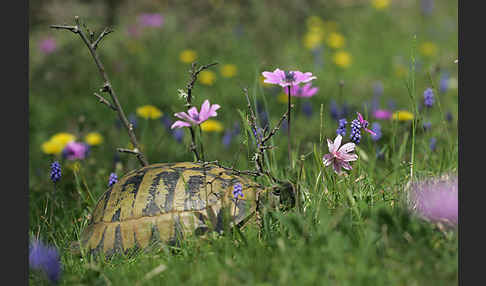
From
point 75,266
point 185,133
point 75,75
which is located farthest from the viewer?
point 75,75

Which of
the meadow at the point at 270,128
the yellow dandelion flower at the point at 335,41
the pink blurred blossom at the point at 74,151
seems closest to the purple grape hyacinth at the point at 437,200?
the meadow at the point at 270,128

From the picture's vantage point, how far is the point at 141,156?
9.67ft

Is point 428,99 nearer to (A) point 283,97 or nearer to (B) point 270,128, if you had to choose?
(B) point 270,128

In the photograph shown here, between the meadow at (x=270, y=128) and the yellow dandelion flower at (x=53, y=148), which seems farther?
the yellow dandelion flower at (x=53, y=148)

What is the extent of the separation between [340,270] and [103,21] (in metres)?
5.91

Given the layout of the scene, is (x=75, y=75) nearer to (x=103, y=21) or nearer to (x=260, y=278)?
(x=103, y=21)

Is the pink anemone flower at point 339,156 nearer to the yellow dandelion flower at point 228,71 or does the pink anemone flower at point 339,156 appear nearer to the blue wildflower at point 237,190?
the blue wildflower at point 237,190

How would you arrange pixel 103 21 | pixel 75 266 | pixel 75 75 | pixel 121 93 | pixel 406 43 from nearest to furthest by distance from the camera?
pixel 75 266 < pixel 121 93 < pixel 75 75 < pixel 103 21 < pixel 406 43

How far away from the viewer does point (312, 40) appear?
7.54 metres

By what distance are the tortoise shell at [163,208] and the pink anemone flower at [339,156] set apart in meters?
0.39

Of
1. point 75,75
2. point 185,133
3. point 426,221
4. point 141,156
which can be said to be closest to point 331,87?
point 185,133

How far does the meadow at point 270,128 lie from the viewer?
1925mm

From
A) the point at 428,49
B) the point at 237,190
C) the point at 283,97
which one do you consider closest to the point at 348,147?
the point at 237,190

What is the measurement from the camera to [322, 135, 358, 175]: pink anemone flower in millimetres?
2363
